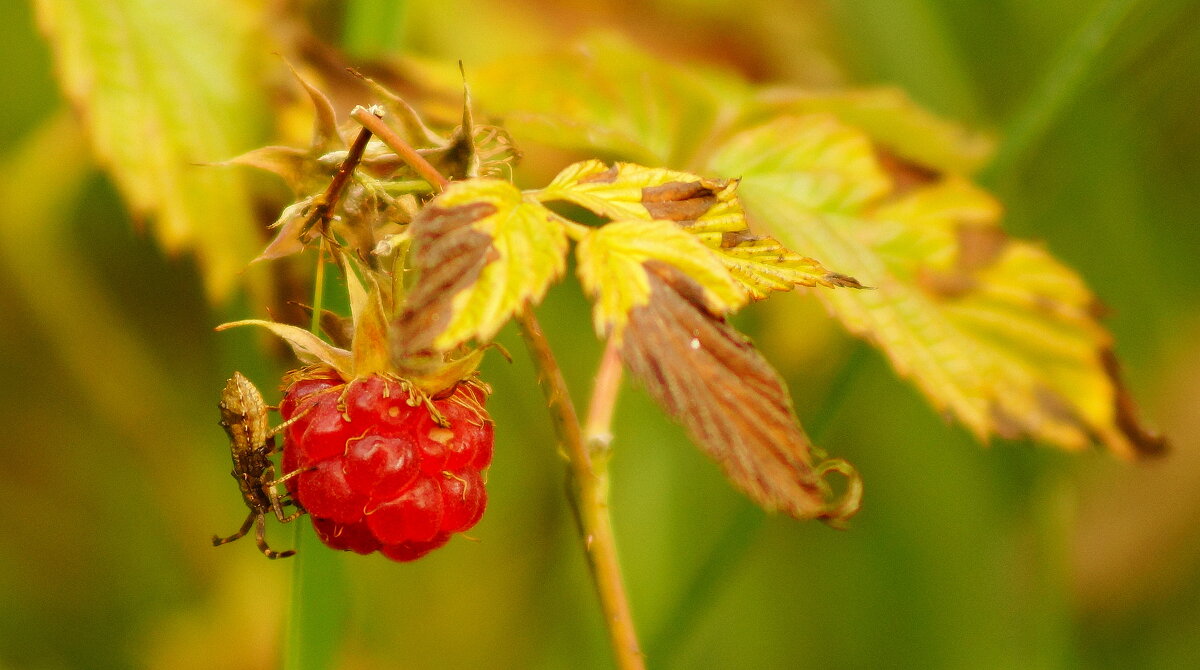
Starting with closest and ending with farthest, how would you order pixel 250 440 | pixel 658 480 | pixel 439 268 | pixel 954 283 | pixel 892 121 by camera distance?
pixel 439 268
pixel 250 440
pixel 954 283
pixel 892 121
pixel 658 480

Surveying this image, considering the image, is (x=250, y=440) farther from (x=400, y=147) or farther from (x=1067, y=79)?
(x=1067, y=79)

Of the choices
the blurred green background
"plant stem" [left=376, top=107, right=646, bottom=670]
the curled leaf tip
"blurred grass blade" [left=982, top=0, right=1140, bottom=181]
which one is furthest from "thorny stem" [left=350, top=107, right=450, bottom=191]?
the blurred green background

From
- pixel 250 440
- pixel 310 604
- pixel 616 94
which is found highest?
pixel 616 94

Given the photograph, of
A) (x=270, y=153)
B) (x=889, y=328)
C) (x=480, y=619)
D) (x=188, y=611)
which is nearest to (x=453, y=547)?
(x=480, y=619)

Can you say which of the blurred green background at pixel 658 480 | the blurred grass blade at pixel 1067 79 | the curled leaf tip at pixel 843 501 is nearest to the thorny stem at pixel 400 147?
the curled leaf tip at pixel 843 501

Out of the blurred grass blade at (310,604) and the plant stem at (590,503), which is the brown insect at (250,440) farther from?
the plant stem at (590,503)

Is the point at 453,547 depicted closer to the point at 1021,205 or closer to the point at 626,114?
the point at 626,114

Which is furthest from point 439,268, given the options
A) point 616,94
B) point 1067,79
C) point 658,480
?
point 658,480
